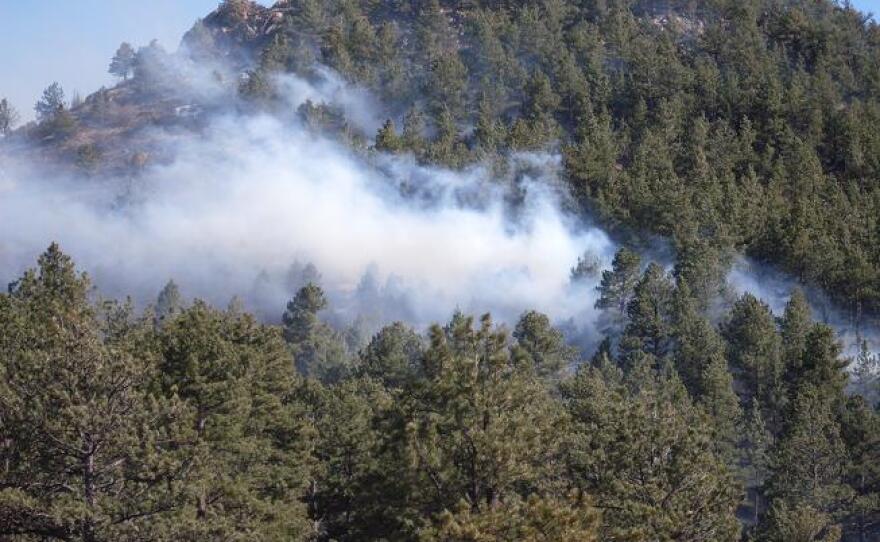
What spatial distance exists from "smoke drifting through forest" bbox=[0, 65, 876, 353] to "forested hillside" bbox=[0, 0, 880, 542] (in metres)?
0.71

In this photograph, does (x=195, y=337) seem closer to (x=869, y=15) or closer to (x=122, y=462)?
(x=122, y=462)

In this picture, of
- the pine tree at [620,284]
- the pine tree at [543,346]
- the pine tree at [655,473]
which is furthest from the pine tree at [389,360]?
the pine tree at [655,473]

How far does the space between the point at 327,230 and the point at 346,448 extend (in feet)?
187

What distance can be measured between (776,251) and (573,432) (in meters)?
41.6

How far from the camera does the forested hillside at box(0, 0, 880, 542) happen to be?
19297 mm

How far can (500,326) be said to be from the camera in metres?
22.9

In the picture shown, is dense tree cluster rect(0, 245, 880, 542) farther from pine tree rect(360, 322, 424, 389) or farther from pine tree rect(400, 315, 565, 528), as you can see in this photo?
pine tree rect(360, 322, 424, 389)

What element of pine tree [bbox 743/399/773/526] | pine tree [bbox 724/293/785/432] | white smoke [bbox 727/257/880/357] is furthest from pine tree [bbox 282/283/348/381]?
white smoke [bbox 727/257/880/357]

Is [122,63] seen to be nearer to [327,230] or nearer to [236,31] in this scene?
[236,31]

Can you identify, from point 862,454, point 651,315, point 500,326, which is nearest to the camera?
point 500,326

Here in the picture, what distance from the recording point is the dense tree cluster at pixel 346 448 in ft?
60.3

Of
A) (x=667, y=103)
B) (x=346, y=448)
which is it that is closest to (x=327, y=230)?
(x=667, y=103)

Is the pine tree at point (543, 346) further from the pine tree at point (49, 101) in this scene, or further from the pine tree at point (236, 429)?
the pine tree at point (49, 101)

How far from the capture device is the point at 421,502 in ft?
67.7
